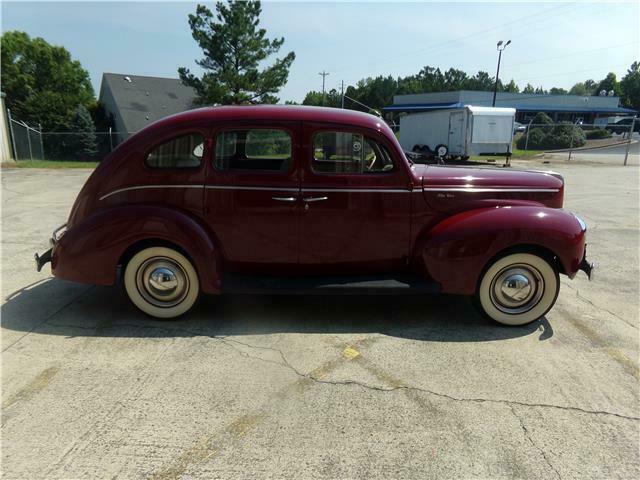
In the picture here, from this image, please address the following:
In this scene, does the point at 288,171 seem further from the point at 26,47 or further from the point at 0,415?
the point at 26,47

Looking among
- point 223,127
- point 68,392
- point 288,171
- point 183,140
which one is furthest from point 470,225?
point 68,392

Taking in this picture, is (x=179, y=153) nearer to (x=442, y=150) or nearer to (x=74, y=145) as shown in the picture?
(x=442, y=150)

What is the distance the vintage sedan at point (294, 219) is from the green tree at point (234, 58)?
25935 mm

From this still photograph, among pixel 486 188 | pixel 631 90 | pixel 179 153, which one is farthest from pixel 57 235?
pixel 631 90

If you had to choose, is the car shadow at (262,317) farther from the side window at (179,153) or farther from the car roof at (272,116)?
the car roof at (272,116)

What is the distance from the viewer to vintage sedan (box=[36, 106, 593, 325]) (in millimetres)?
3830

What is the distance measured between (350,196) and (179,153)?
161cm

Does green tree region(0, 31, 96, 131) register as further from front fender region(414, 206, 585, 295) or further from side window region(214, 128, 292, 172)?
front fender region(414, 206, 585, 295)

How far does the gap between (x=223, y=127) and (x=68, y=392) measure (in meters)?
2.44

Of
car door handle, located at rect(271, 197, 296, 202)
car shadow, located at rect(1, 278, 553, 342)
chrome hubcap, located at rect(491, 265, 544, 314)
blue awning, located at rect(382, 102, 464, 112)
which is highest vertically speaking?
blue awning, located at rect(382, 102, 464, 112)

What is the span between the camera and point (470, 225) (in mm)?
3805

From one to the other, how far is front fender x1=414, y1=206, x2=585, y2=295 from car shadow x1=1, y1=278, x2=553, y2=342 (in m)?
0.44

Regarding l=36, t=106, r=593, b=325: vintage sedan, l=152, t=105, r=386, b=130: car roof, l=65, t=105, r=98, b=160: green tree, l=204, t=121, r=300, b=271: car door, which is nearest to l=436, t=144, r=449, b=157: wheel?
l=65, t=105, r=98, b=160: green tree

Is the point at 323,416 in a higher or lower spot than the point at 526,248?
lower
